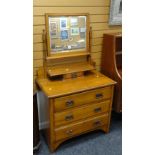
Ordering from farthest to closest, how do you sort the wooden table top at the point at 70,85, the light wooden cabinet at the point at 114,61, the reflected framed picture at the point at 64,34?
the light wooden cabinet at the point at 114,61
the reflected framed picture at the point at 64,34
the wooden table top at the point at 70,85

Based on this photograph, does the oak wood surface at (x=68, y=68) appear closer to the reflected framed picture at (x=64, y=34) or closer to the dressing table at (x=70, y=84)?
the dressing table at (x=70, y=84)

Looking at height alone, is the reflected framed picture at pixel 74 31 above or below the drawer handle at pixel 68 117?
above

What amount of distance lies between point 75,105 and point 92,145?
51cm

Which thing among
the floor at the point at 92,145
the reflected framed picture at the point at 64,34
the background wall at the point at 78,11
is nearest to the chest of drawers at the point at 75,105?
the floor at the point at 92,145

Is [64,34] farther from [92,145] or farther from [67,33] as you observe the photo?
[92,145]

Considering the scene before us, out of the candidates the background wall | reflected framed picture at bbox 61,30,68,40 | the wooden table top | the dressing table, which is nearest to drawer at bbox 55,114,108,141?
the dressing table

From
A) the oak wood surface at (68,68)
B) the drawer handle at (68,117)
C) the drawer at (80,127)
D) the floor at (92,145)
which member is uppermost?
the oak wood surface at (68,68)

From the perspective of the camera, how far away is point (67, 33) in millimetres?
2172

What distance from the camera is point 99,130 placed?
2.42m

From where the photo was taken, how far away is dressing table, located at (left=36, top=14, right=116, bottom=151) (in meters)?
1.97

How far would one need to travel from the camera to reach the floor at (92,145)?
2104mm

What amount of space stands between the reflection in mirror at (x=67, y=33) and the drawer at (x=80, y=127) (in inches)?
30.0
